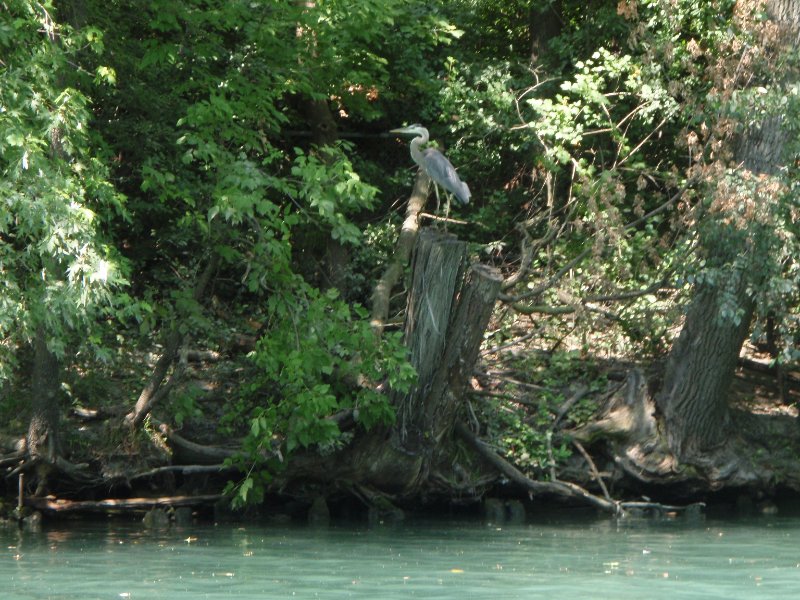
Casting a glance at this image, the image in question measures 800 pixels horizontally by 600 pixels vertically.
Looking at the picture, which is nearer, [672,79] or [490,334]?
[672,79]

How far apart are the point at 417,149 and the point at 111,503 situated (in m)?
5.08

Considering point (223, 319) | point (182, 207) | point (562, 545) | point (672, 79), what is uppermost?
point (672, 79)

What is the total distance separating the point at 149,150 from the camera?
11125 mm

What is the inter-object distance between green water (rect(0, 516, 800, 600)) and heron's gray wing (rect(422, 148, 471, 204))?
3.44 metres

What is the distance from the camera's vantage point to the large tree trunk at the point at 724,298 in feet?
33.6

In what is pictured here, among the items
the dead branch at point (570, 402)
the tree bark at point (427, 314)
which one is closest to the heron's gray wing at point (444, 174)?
the tree bark at point (427, 314)

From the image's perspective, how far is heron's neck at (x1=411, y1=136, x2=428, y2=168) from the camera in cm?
1271

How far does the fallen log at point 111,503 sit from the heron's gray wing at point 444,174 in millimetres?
3964

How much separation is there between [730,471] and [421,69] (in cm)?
610

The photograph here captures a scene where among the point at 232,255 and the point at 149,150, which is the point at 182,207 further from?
the point at 232,255

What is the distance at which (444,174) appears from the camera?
1228cm

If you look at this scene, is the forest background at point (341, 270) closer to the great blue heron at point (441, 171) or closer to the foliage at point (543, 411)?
the foliage at point (543, 411)

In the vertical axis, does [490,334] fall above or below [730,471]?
above

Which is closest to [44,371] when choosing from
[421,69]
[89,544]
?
[89,544]
